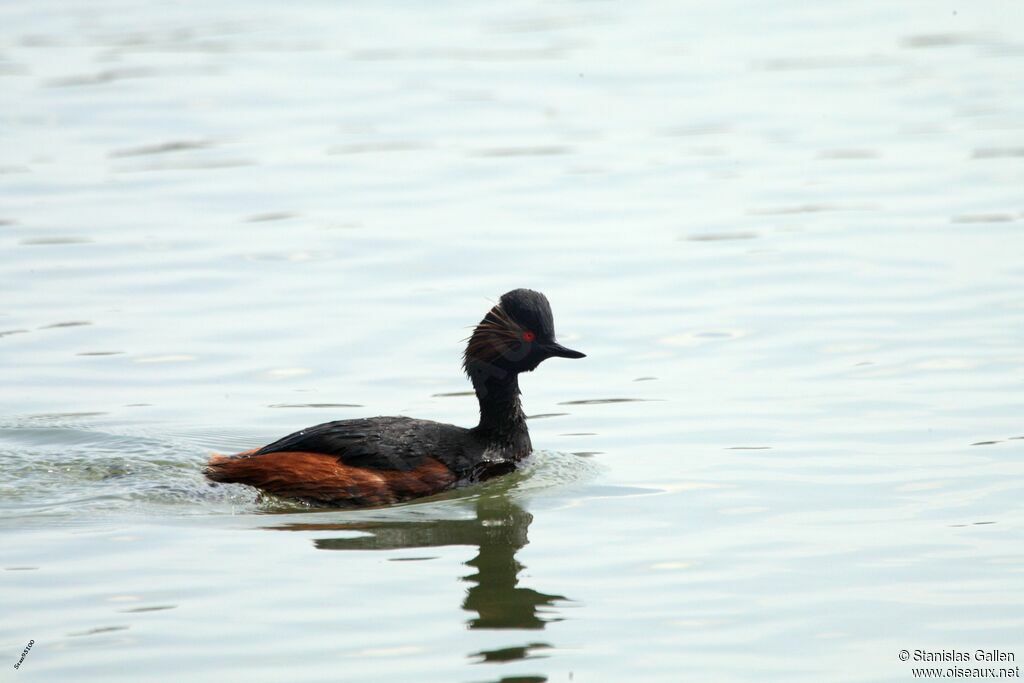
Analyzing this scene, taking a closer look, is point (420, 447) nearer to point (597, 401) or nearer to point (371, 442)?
point (371, 442)

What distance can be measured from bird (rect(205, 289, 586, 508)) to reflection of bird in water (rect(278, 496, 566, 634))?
42cm

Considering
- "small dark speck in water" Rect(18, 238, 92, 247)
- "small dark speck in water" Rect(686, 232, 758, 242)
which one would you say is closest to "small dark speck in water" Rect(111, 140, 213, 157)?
"small dark speck in water" Rect(18, 238, 92, 247)

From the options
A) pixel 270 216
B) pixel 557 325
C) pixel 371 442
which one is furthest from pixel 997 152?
pixel 371 442

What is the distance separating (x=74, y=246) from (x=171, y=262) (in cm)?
129

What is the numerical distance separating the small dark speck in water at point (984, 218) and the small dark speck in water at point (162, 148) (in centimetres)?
918

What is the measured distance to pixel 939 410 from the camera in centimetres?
1187

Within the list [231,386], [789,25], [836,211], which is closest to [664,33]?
[789,25]

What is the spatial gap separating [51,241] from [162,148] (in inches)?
151

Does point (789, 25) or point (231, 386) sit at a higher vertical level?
point (789, 25)

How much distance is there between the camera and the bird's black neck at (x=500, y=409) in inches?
434

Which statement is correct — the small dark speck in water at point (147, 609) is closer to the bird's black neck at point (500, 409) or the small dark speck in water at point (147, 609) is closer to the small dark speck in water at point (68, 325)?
the bird's black neck at point (500, 409)

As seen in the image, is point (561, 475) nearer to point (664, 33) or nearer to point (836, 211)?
point (836, 211)

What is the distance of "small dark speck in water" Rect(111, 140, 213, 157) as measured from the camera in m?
20.0

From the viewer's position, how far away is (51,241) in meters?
16.7
